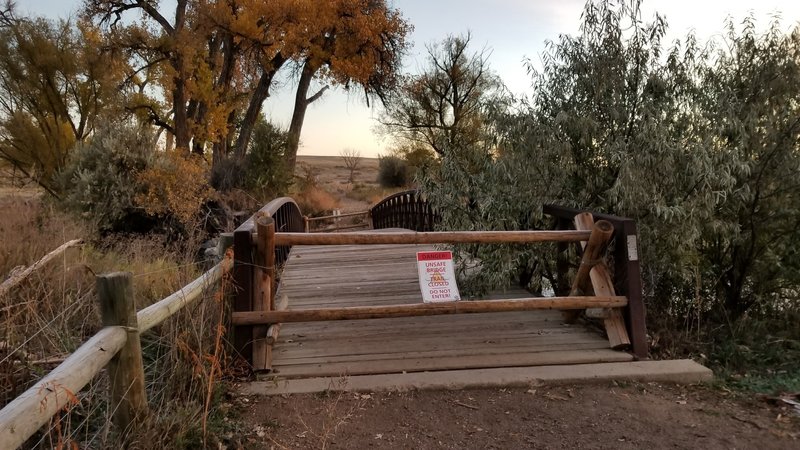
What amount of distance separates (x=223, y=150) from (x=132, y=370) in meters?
23.0

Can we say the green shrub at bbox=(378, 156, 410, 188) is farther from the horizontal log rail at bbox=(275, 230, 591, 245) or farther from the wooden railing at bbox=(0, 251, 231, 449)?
the wooden railing at bbox=(0, 251, 231, 449)

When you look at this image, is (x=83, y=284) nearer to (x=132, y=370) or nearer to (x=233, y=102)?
(x=132, y=370)

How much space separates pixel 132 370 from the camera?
281 centimetres

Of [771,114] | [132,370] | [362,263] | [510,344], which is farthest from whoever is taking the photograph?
[362,263]

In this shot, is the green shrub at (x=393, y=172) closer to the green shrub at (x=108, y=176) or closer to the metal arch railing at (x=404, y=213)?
the metal arch railing at (x=404, y=213)

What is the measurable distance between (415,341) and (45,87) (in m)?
20.3

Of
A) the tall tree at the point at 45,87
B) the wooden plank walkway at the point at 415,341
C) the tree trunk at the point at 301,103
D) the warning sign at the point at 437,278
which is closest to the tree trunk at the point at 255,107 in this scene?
the tree trunk at the point at 301,103

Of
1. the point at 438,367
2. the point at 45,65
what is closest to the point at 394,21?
the point at 45,65

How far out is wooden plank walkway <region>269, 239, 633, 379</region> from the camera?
4.41 meters

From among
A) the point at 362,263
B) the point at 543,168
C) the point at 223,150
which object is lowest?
the point at 362,263

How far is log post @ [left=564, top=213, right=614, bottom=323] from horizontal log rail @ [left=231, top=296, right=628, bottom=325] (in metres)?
0.39

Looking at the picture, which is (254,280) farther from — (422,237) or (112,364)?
(112,364)

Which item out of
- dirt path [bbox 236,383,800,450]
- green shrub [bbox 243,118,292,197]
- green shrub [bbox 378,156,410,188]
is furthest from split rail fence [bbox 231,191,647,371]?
green shrub [bbox 378,156,410,188]

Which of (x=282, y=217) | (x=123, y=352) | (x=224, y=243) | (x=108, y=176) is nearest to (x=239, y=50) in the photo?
(x=108, y=176)
